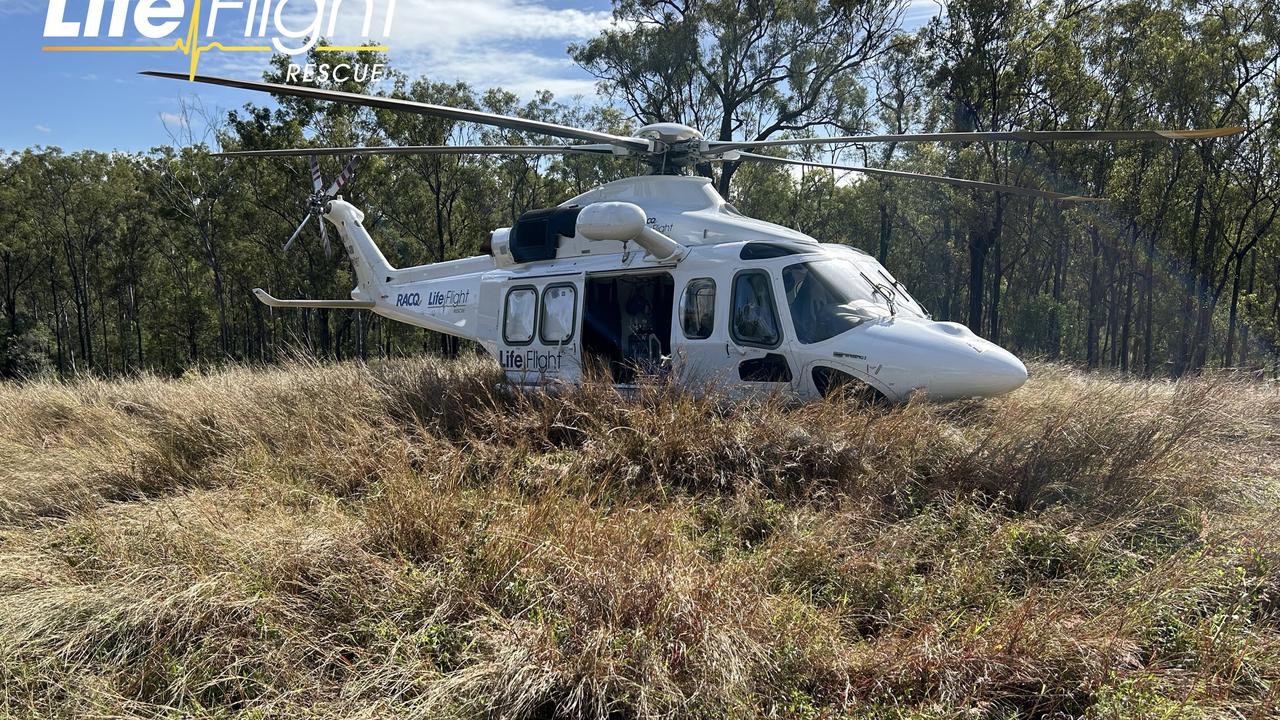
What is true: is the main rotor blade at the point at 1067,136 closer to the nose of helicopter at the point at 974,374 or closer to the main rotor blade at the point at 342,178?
the nose of helicopter at the point at 974,374

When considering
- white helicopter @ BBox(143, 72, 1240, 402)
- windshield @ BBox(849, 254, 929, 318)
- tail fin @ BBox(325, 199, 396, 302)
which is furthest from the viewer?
tail fin @ BBox(325, 199, 396, 302)

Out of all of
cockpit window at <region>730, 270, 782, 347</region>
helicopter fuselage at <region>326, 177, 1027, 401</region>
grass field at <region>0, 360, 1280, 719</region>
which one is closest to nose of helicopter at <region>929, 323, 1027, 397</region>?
helicopter fuselage at <region>326, 177, 1027, 401</region>

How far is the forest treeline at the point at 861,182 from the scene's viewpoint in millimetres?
19312

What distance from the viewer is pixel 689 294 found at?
6.96 metres

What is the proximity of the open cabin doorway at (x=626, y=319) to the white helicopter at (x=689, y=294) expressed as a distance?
0.05 feet

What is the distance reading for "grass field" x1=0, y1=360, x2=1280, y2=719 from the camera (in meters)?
2.88

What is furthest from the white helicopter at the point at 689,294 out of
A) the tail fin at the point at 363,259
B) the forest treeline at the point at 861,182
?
the forest treeline at the point at 861,182

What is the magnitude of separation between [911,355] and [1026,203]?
2323 cm

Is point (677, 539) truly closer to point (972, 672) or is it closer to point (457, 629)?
point (457, 629)

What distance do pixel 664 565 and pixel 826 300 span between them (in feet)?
12.3

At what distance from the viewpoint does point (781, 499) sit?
476 centimetres

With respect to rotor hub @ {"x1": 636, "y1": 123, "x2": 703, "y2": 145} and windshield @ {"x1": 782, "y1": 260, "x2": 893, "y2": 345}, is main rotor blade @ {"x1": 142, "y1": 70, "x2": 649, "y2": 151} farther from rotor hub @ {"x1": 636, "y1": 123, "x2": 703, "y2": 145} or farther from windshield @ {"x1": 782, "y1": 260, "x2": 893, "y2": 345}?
windshield @ {"x1": 782, "y1": 260, "x2": 893, "y2": 345}

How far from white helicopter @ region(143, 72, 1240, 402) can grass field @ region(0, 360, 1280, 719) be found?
0.61 m

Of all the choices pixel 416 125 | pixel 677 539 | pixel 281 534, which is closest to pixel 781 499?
pixel 677 539
